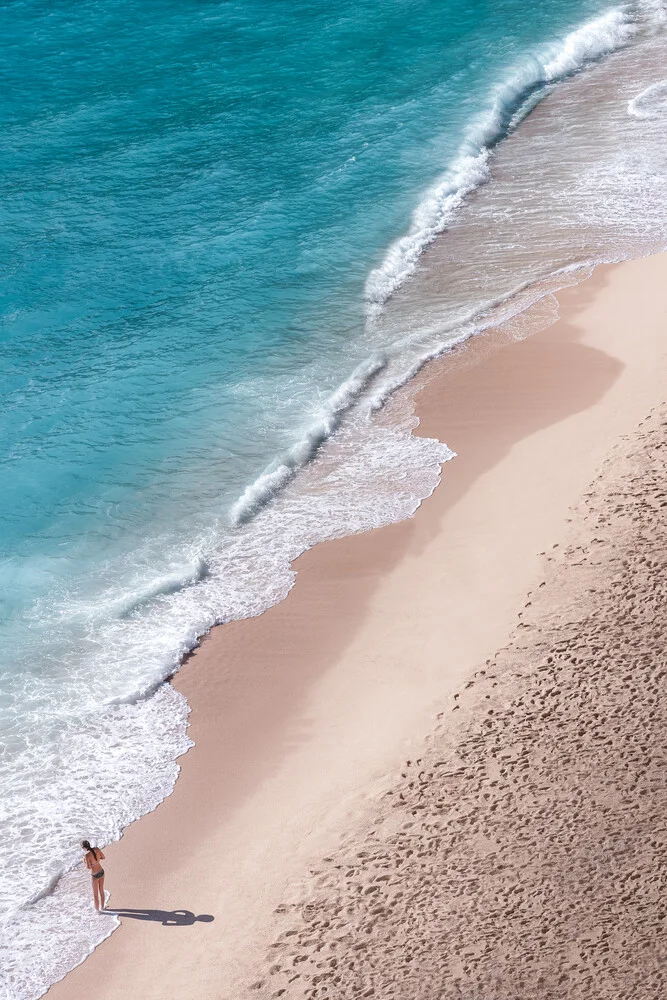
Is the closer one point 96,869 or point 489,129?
point 96,869

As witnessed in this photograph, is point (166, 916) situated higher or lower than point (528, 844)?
lower

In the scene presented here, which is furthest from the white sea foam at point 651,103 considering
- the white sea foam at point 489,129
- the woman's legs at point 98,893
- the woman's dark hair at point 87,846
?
the woman's legs at point 98,893

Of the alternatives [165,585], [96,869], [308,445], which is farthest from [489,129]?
[96,869]

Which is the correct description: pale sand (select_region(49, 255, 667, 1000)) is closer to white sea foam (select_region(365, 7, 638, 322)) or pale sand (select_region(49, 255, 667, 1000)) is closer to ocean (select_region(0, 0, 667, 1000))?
ocean (select_region(0, 0, 667, 1000))

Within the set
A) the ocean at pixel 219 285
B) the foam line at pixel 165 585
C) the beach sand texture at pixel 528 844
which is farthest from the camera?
the foam line at pixel 165 585

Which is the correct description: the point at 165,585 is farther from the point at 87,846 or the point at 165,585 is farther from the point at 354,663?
the point at 87,846

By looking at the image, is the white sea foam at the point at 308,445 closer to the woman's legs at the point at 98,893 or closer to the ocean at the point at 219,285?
the ocean at the point at 219,285
